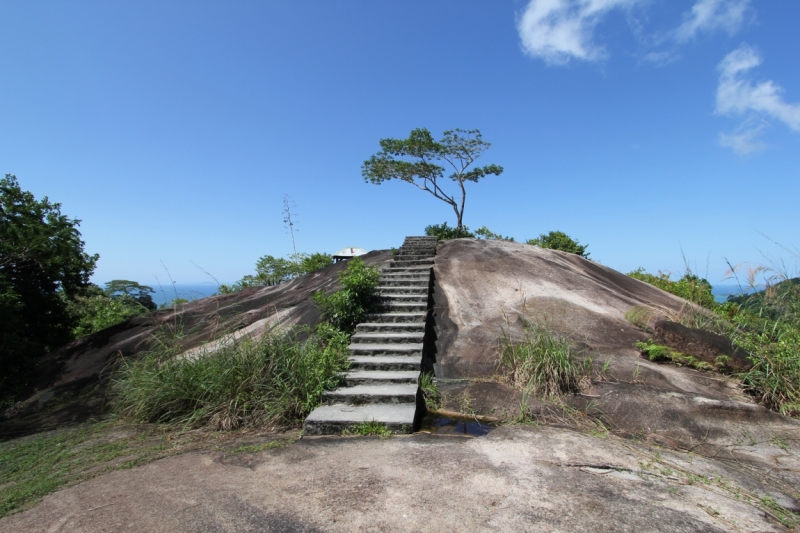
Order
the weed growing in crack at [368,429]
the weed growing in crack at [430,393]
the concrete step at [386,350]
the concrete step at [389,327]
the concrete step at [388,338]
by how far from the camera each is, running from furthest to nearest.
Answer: the concrete step at [389,327]
the concrete step at [388,338]
the concrete step at [386,350]
the weed growing in crack at [430,393]
the weed growing in crack at [368,429]

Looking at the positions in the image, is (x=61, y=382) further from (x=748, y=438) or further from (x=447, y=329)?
(x=748, y=438)

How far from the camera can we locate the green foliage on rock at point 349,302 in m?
8.08

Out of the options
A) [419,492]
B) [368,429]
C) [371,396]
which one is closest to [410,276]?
[371,396]

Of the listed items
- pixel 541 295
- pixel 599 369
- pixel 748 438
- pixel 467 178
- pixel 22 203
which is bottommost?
pixel 748 438

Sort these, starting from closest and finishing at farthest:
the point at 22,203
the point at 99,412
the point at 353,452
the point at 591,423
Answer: the point at 353,452 → the point at 591,423 → the point at 99,412 → the point at 22,203

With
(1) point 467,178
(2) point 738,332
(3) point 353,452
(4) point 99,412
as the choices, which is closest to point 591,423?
(3) point 353,452

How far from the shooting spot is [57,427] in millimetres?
6324

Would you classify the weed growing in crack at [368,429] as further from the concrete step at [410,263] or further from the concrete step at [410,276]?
the concrete step at [410,263]

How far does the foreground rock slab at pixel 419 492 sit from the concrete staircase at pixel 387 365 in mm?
517

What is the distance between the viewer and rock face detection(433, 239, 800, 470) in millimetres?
5273

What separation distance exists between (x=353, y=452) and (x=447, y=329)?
4.25 metres

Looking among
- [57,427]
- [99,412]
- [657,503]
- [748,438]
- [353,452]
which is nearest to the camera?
[657,503]

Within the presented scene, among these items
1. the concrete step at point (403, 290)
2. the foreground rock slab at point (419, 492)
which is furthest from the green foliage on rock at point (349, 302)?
the foreground rock slab at point (419, 492)

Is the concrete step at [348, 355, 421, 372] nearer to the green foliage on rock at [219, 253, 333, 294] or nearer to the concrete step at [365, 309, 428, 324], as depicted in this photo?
the concrete step at [365, 309, 428, 324]
